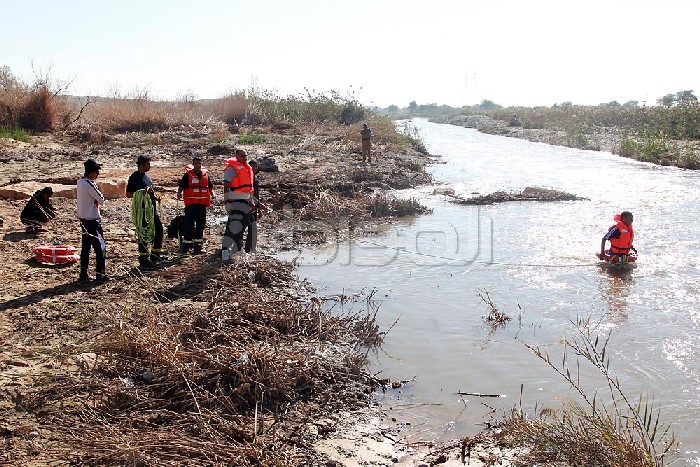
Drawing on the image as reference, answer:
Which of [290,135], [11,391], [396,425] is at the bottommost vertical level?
[396,425]

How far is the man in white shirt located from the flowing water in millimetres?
2932

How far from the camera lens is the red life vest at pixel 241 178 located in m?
8.73

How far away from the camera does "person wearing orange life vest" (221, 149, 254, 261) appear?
28.7ft

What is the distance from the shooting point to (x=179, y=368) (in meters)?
4.75

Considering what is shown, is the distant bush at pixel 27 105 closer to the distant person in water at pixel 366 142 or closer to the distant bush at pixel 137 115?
the distant bush at pixel 137 115

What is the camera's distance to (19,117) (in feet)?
73.0

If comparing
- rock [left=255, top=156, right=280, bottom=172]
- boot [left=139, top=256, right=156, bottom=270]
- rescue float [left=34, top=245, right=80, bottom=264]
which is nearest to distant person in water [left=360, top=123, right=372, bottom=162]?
rock [left=255, top=156, right=280, bottom=172]

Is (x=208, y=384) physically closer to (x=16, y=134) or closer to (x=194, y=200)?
(x=194, y=200)

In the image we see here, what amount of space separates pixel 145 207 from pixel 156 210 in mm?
268

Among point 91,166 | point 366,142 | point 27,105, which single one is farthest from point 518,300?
point 27,105

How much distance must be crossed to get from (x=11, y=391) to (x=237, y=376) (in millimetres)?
1702

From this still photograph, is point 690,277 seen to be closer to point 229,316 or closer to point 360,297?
point 360,297

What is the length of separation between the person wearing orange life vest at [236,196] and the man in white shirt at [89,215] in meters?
1.77

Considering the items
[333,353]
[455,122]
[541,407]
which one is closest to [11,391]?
[333,353]
